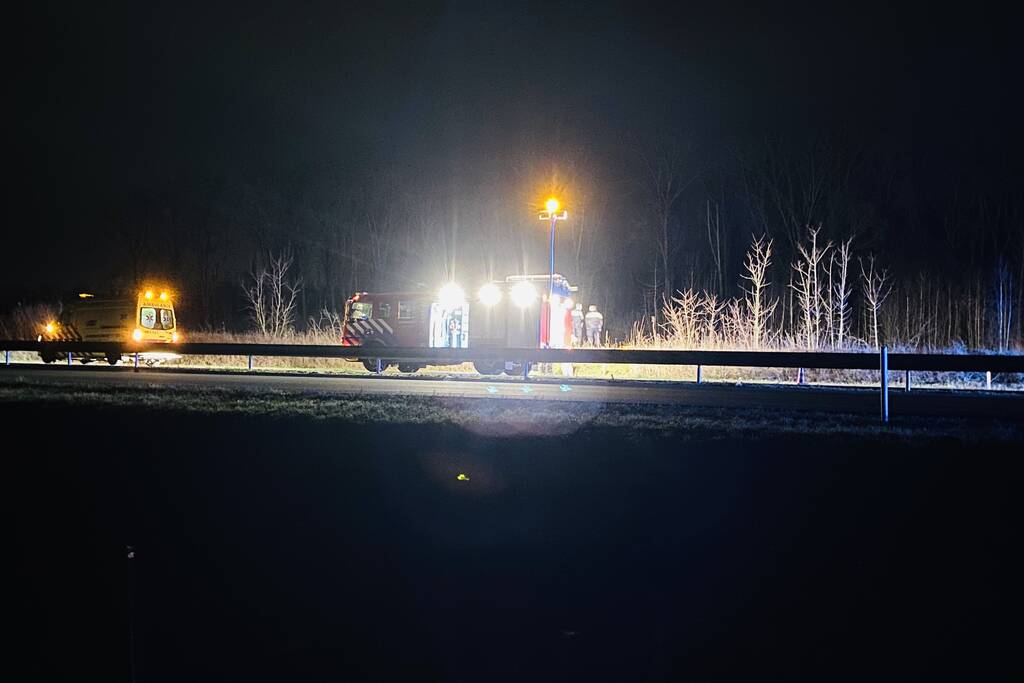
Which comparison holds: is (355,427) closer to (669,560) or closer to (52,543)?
(52,543)

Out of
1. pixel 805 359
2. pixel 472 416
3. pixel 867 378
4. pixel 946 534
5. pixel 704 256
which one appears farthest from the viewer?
pixel 704 256

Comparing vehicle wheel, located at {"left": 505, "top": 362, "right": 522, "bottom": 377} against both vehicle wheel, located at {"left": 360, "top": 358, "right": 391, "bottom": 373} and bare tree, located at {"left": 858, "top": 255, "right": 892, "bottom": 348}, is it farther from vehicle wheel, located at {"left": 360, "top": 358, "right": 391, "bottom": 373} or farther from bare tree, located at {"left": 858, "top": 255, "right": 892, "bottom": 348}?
bare tree, located at {"left": 858, "top": 255, "right": 892, "bottom": 348}

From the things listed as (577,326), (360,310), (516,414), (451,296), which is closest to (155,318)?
(360,310)

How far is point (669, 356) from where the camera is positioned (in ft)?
48.6

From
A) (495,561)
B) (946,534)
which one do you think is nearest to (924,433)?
(946,534)

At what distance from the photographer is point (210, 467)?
6734mm

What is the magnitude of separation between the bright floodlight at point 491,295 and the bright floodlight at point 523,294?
0.41 meters

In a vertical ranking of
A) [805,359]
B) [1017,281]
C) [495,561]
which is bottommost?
[495,561]

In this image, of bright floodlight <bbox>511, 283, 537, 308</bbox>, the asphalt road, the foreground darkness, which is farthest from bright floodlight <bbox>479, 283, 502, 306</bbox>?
the foreground darkness

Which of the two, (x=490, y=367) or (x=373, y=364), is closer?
(x=490, y=367)

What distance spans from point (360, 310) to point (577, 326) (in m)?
6.15

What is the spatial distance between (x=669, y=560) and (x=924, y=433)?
5.74 metres

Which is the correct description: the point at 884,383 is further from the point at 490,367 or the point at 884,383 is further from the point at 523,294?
the point at 490,367

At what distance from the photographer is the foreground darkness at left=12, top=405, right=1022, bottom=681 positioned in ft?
10.3
